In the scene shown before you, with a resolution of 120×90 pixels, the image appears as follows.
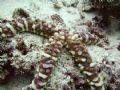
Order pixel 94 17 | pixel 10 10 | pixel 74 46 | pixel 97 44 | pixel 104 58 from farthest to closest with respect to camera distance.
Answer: pixel 94 17
pixel 10 10
pixel 97 44
pixel 104 58
pixel 74 46

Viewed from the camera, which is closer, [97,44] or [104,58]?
[104,58]

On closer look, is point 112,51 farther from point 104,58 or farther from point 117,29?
point 117,29

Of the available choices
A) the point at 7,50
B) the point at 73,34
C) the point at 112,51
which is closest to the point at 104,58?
the point at 112,51

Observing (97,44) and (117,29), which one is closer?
(97,44)

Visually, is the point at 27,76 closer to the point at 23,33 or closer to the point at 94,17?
the point at 23,33

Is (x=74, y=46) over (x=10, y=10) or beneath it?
beneath

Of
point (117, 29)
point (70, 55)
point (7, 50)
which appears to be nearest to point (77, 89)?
point (70, 55)

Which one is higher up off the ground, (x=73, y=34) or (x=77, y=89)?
(x=73, y=34)

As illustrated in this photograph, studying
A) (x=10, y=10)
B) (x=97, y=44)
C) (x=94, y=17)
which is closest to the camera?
(x=97, y=44)

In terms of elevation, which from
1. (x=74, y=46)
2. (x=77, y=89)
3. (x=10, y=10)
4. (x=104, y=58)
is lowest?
(x=77, y=89)
